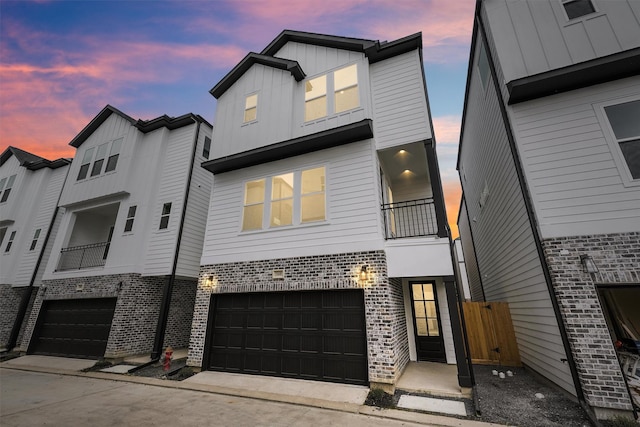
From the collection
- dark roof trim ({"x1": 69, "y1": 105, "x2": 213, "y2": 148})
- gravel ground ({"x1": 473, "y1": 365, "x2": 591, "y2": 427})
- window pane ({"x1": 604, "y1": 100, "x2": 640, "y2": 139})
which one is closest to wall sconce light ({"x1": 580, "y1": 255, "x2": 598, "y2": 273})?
gravel ground ({"x1": 473, "y1": 365, "x2": 591, "y2": 427})

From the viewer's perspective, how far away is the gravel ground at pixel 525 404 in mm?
4387

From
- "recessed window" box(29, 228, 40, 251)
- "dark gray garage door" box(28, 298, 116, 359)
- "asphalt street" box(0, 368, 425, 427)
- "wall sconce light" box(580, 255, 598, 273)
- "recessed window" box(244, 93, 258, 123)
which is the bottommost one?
"asphalt street" box(0, 368, 425, 427)

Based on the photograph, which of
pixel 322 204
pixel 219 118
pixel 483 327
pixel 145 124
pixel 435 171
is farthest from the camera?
pixel 145 124

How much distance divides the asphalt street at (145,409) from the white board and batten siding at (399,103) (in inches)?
270

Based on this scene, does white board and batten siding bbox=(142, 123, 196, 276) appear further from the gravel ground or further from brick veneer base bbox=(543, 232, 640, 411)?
brick veneer base bbox=(543, 232, 640, 411)

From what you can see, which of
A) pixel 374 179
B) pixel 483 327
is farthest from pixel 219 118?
pixel 483 327

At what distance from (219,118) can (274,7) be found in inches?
185

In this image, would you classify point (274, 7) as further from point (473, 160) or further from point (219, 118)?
point (473, 160)

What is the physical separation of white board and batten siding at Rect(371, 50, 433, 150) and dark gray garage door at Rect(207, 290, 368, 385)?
475cm

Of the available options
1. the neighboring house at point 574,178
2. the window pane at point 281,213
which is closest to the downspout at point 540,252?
the neighboring house at point 574,178

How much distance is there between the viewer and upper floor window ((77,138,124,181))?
12.7 m

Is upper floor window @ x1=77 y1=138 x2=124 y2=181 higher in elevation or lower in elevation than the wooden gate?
higher

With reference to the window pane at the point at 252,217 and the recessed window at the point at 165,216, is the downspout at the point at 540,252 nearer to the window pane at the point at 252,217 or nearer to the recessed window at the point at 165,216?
the window pane at the point at 252,217

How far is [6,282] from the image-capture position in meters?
14.5
